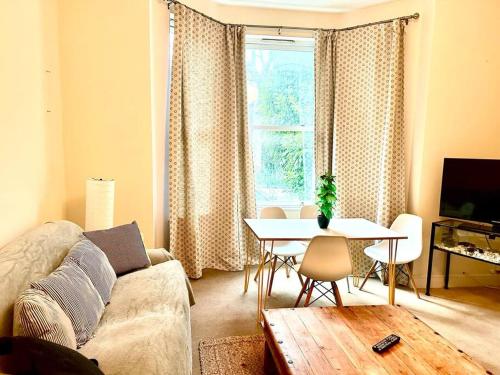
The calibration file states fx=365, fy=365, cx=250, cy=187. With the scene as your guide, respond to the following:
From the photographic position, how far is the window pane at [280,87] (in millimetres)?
4285

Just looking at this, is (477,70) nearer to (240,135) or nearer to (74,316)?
(240,135)

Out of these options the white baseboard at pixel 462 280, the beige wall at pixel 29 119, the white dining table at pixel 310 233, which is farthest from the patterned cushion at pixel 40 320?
the white baseboard at pixel 462 280

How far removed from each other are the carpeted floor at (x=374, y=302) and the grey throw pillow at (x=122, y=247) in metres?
0.69

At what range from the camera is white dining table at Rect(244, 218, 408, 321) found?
2916 millimetres

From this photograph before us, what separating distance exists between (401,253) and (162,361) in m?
2.61

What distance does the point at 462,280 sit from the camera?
12.5 ft

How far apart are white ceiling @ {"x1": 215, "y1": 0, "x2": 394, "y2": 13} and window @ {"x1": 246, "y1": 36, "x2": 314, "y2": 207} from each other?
0.34 m

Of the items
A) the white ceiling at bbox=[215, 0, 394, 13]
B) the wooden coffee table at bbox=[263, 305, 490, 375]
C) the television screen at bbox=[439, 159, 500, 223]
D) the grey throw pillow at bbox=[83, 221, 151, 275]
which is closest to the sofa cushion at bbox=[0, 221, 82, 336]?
the grey throw pillow at bbox=[83, 221, 151, 275]

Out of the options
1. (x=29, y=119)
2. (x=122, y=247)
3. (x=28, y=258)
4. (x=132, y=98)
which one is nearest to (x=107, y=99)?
(x=132, y=98)

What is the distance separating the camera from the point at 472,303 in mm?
3383

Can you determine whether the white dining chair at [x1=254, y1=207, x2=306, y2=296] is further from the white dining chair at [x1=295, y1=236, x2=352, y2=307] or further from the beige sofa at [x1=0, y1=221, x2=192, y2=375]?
the beige sofa at [x1=0, y1=221, x2=192, y2=375]

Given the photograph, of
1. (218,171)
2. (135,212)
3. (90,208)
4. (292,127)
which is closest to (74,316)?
(90,208)

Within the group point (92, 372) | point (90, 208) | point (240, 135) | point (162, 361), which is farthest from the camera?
point (240, 135)

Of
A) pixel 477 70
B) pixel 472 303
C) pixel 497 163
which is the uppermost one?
pixel 477 70
